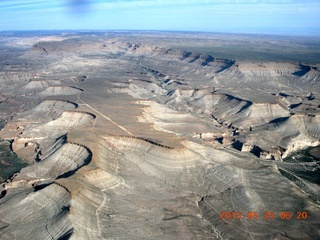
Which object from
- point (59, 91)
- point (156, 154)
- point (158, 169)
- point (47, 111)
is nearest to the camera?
point (158, 169)

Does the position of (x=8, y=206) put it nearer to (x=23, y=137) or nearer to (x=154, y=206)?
(x=154, y=206)

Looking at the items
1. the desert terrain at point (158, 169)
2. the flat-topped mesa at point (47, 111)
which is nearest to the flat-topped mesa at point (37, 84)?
the desert terrain at point (158, 169)

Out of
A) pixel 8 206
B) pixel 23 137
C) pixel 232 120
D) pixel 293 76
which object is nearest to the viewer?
pixel 8 206

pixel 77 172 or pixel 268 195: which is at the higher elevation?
pixel 77 172

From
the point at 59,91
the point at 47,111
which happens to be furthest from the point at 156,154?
the point at 59,91

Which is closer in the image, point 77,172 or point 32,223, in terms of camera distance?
point 32,223

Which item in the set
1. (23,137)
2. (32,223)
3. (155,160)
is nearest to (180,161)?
(155,160)
